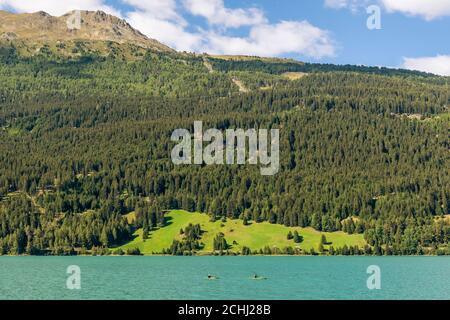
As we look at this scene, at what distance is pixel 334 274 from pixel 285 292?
38.9m

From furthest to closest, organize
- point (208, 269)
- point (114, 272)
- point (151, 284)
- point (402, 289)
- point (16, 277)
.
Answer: point (208, 269) → point (114, 272) → point (16, 277) → point (151, 284) → point (402, 289)

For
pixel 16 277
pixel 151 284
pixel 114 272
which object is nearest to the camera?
pixel 151 284

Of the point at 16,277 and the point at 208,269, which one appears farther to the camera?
the point at 208,269

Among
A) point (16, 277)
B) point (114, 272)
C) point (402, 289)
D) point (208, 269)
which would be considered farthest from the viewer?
point (208, 269)

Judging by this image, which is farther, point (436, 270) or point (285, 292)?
point (436, 270)
